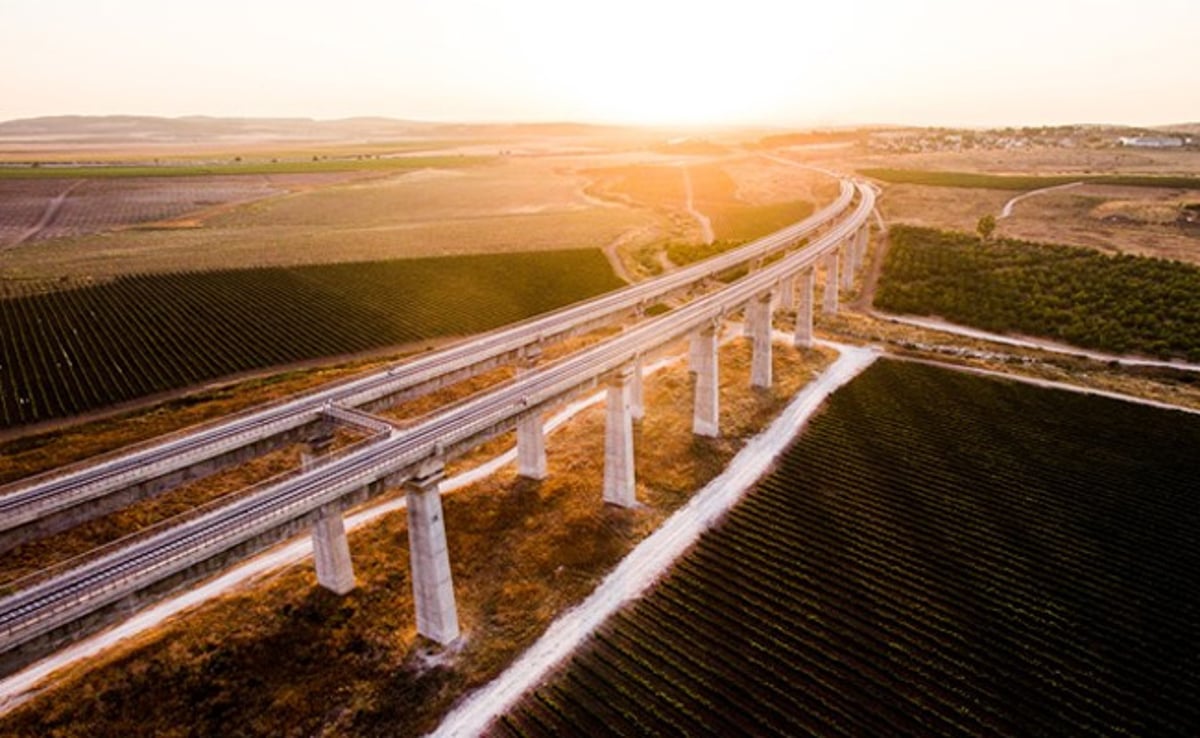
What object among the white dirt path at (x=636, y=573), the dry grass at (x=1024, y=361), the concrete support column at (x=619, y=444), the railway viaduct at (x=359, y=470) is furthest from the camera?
the dry grass at (x=1024, y=361)

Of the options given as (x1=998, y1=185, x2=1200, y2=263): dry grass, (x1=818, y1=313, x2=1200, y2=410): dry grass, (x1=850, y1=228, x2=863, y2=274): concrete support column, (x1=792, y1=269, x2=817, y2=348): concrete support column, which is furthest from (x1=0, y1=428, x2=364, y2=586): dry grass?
(x1=998, y1=185, x2=1200, y2=263): dry grass

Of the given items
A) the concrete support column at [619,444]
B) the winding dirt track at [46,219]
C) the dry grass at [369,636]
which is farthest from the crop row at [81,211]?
the concrete support column at [619,444]

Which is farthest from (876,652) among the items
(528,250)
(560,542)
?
(528,250)

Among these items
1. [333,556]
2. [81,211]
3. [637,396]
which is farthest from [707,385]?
[81,211]

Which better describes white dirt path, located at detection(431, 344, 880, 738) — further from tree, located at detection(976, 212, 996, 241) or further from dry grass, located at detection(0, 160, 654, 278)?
dry grass, located at detection(0, 160, 654, 278)

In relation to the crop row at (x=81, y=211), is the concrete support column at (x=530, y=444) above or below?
below

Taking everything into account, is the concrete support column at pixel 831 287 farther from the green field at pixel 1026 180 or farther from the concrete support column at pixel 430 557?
the green field at pixel 1026 180

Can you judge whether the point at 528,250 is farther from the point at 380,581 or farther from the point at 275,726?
the point at 275,726
